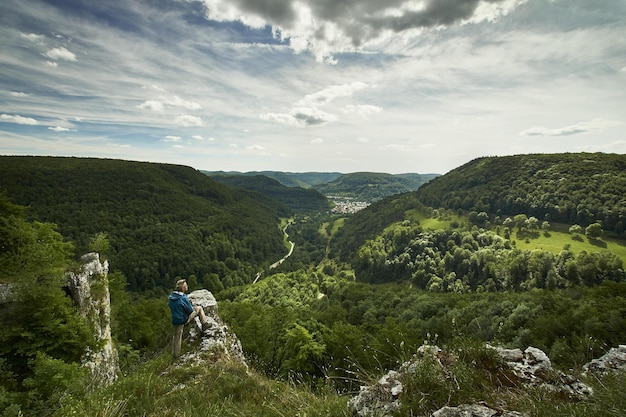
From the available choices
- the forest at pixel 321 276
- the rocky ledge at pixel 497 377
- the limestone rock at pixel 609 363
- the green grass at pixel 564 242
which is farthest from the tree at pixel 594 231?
the rocky ledge at pixel 497 377

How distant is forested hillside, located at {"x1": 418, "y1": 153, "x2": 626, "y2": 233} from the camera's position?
10762 centimetres

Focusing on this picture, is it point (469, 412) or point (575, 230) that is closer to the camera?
point (469, 412)

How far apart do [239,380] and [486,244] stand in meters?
123

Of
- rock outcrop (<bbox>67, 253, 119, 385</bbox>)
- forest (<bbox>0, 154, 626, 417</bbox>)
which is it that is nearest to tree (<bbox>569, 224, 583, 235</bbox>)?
forest (<bbox>0, 154, 626, 417</bbox>)

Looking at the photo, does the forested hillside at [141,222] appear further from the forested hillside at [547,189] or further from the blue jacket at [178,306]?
the forested hillside at [547,189]

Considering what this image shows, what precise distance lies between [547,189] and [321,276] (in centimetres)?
11242

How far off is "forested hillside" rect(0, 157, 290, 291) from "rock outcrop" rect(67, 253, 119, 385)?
286 feet

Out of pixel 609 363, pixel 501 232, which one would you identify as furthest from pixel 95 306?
pixel 501 232

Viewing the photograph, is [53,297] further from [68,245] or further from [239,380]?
[239,380]

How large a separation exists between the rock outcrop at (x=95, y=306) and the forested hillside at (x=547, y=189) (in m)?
139

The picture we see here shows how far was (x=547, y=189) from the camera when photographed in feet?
433

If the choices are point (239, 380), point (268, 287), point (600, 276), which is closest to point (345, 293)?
point (268, 287)

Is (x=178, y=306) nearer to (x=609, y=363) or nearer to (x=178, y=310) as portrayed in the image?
(x=178, y=310)

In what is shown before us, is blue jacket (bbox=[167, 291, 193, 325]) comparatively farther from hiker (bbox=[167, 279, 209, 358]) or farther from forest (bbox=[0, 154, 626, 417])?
forest (bbox=[0, 154, 626, 417])
